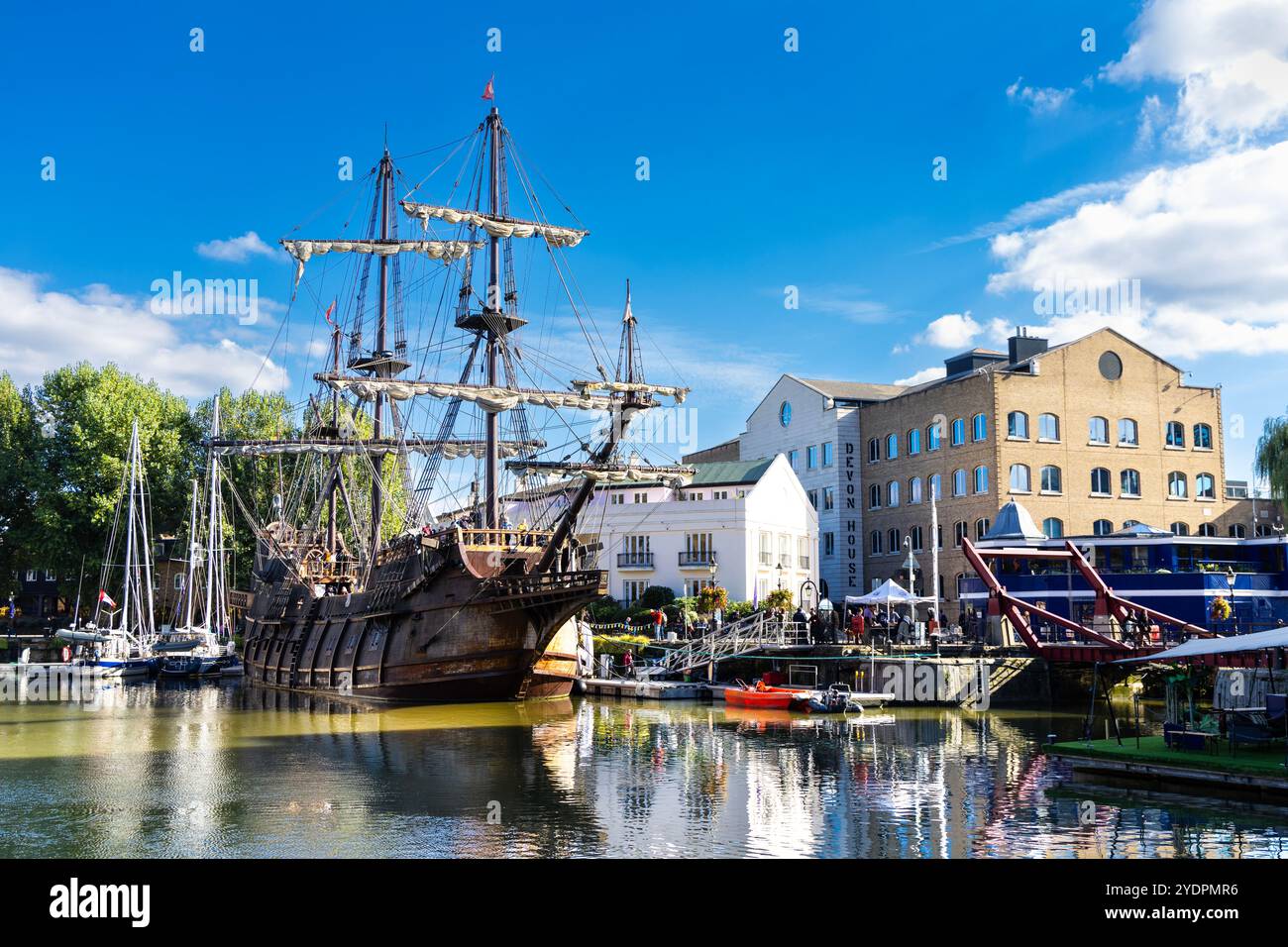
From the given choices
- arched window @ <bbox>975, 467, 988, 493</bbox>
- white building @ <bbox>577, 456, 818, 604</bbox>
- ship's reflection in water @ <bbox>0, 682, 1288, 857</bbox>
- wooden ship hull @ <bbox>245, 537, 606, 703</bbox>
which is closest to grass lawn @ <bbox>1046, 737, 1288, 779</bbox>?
ship's reflection in water @ <bbox>0, 682, 1288, 857</bbox>

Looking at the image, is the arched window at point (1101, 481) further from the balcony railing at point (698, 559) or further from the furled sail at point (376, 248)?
the furled sail at point (376, 248)

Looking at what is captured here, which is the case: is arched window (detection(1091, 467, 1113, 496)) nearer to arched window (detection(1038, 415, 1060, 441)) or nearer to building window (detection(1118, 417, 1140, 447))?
building window (detection(1118, 417, 1140, 447))

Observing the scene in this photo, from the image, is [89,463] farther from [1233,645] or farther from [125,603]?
[1233,645]

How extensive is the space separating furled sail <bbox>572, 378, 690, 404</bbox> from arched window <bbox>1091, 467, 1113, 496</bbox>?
80.4 ft

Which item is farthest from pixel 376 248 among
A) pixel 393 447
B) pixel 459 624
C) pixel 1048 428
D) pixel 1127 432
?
pixel 1127 432

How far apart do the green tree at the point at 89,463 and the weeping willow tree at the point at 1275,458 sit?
209ft

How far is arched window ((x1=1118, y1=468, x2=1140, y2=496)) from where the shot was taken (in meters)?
61.8

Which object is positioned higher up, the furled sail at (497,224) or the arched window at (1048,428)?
the furled sail at (497,224)

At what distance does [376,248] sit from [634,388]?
51.6 ft

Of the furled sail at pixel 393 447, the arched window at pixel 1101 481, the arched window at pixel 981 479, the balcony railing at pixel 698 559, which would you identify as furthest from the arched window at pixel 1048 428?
the furled sail at pixel 393 447

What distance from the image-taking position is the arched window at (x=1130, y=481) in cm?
6178

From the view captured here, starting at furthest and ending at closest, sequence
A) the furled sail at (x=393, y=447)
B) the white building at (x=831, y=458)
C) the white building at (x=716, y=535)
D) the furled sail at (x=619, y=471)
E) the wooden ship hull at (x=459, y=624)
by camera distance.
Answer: the white building at (x=831, y=458)
the white building at (x=716, y=535)
the furled sail at (x=393, y=447)
the furled sail at (x=619, y=471)
the wooden ship hull at (x=459, y=624)

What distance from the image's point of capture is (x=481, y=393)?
148 ft
